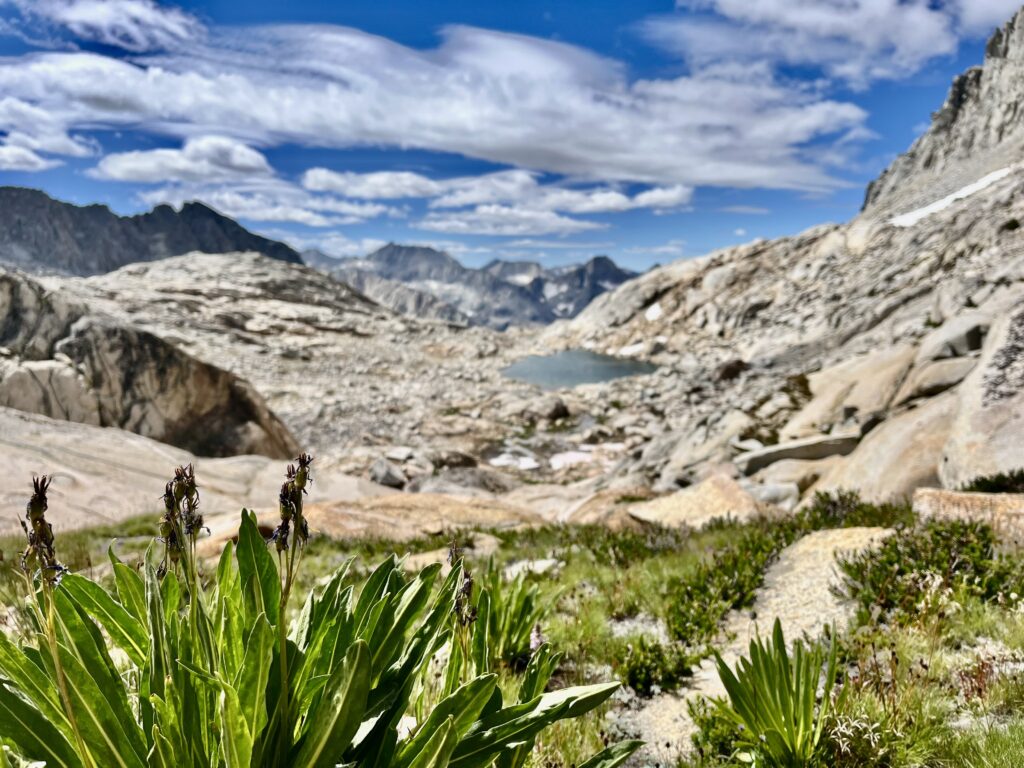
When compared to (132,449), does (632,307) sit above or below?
Result: above

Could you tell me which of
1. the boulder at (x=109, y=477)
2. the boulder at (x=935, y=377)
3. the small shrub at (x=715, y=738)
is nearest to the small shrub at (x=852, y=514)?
the small shrub at (x=715, y=738)

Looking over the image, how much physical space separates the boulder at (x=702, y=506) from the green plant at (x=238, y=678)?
875cm

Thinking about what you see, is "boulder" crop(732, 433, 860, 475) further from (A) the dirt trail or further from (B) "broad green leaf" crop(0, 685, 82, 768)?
(B) "broad green leaf" crop(0, 685, 82, 768)

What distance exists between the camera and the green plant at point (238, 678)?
1.72m

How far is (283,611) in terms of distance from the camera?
1.76 meters

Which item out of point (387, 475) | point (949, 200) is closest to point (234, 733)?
point (387, 475)

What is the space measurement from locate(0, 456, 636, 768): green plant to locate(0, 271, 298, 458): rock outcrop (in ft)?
68.5

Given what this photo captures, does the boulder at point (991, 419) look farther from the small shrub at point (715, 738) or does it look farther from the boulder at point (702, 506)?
the small shrub at point (715, 738)

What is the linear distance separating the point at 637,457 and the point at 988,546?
70.8 feet

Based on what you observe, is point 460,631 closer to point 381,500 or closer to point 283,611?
point 283,611

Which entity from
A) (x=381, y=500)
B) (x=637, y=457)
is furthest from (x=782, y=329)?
(x=381, y=500)

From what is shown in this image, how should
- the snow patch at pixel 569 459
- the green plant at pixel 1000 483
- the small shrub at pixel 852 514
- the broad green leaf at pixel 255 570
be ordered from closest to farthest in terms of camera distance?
1. the broad green leaf at pixel 255 570
2. the small shrub at pixel 852 514
3. the green plant at pixel 1000 483
4. the snow patch at pixel 569 459

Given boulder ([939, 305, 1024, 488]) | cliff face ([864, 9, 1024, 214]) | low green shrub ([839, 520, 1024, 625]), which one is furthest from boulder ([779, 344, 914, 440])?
cliff face ([864, 9, 1024, 214])

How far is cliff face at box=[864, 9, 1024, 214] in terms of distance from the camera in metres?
74.2
